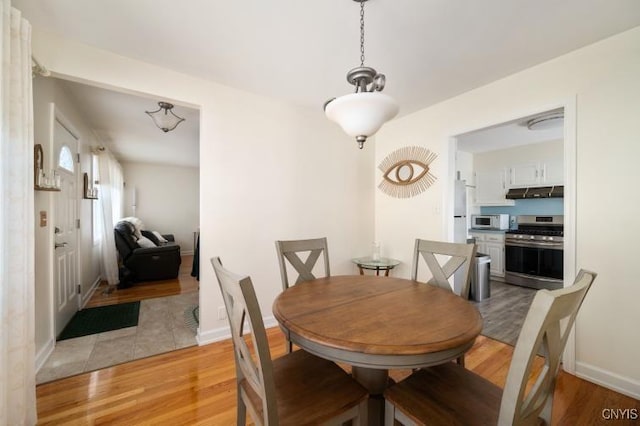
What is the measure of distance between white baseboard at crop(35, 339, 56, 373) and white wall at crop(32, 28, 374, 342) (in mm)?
1110

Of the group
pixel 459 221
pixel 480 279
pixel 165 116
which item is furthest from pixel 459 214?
pixel 165 116

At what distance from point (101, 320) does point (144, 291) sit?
3.56 ft

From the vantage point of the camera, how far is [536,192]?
4426mm

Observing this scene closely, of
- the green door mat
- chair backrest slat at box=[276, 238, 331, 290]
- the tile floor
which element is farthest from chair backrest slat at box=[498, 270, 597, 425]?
the green door mat

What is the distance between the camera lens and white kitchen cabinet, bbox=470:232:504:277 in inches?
175

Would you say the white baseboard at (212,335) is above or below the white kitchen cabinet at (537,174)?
below

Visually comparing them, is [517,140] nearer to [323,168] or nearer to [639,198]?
[639,198]

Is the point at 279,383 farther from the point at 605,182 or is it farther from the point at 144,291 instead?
the point at 144,291

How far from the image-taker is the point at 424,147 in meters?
3.04

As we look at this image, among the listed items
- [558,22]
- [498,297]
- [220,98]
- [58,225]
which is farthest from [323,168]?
[498,297]

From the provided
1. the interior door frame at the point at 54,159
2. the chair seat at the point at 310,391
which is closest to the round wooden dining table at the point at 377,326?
the chair seat at the point at 310,391

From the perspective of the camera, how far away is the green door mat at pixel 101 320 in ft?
8.38

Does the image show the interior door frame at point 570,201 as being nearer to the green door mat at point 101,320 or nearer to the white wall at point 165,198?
the green door mat at point 101,320

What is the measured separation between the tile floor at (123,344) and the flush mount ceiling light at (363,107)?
2356 mm
